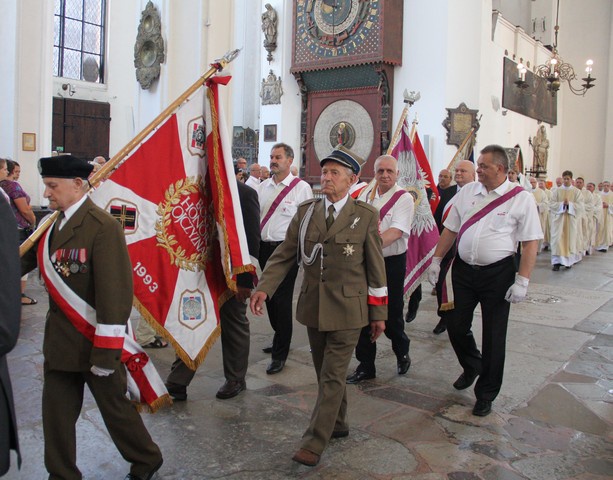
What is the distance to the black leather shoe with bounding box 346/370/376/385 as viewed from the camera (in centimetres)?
496

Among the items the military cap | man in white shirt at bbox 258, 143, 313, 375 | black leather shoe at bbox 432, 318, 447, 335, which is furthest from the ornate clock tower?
the military cap

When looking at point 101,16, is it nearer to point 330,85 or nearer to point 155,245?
point 330,85

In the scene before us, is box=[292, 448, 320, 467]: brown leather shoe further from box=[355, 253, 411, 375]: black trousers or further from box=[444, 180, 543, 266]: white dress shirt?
box=[444, 180, 543, 266]: white dress shirt

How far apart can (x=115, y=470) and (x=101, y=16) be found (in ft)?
73.0

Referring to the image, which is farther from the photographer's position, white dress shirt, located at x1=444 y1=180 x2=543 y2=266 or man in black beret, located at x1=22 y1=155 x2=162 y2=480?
white dress shirt, located at x1=444 y1=180 x2=543 y2=266

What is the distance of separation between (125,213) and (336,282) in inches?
56.7

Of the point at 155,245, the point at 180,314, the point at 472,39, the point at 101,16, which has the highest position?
the point at 101,16

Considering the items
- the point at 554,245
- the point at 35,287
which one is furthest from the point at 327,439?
the point at 554,245

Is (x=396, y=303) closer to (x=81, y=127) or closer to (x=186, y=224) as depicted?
(x=186, y=224)

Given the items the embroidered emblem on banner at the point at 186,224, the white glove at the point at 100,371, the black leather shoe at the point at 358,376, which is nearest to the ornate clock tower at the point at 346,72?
the black leather shoe at the point at 358,376

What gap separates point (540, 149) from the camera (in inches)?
846

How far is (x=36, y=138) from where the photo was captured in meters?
12.6

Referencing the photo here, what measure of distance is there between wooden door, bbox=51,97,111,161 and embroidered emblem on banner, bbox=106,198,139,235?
60.2 feet

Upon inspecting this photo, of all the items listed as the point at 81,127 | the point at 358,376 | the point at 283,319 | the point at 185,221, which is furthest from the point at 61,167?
the point at 81,127
